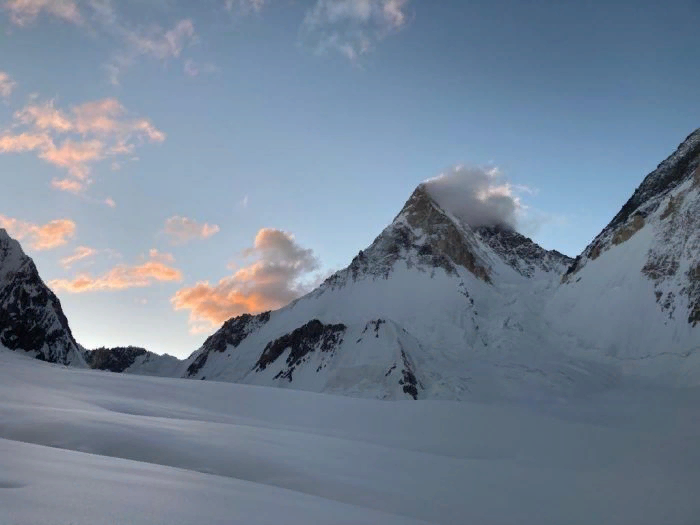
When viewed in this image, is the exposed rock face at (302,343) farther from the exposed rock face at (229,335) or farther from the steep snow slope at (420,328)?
the exposed rock face at (229,335)

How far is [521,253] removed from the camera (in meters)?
136

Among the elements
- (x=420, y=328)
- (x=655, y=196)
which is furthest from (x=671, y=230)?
(x=420, y=328)

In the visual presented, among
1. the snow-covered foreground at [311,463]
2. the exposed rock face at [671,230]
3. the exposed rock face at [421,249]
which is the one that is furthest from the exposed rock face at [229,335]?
the snow-covered foreground at [311,463]

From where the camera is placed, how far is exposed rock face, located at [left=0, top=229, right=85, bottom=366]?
8919 cm

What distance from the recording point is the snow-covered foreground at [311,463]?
164 inches

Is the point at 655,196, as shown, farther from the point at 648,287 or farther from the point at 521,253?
the point at 521,253

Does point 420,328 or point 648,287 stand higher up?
point 648,287

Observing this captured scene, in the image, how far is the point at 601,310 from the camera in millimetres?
77438

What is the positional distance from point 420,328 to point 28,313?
70.1m

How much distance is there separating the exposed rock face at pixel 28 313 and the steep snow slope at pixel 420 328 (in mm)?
33685

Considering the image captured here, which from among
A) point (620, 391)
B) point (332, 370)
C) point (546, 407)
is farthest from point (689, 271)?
point (332, 370)

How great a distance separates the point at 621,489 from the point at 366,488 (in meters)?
4.94

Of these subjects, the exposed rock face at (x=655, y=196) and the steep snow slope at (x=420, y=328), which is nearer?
the steep snow slope at (x=420, y=328)

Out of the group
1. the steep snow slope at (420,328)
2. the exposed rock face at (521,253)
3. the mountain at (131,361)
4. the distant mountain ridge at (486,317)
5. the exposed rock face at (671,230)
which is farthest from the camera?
the mountain at (131,361)
